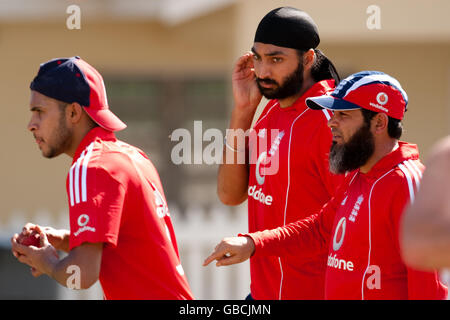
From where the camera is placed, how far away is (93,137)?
11.4 feet

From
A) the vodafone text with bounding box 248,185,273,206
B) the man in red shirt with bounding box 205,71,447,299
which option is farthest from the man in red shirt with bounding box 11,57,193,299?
the vodafone text with bounding box 248,185,273,206

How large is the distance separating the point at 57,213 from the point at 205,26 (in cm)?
337

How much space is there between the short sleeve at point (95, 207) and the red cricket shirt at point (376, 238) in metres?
0.69

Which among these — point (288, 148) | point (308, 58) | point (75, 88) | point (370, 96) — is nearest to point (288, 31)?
point (308, 58)

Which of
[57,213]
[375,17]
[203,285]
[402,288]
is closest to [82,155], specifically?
[402,288]

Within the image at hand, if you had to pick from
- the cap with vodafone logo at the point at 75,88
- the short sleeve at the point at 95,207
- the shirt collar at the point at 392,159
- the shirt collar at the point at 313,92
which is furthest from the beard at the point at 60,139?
the shirt collar at the point at 392,159

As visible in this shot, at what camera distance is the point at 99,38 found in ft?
35.0

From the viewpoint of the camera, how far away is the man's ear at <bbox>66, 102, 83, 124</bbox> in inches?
139

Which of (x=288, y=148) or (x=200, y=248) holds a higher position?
(x=288, y=148)

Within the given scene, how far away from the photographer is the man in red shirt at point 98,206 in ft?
10.3

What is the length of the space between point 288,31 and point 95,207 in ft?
4.62

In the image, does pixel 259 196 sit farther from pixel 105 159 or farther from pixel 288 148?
pixel 105 159

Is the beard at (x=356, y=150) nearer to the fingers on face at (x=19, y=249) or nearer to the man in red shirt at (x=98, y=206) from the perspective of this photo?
the man in red shirt at (x=98, y=206)

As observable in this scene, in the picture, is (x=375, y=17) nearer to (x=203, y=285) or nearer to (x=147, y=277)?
(x=203, y=285)
